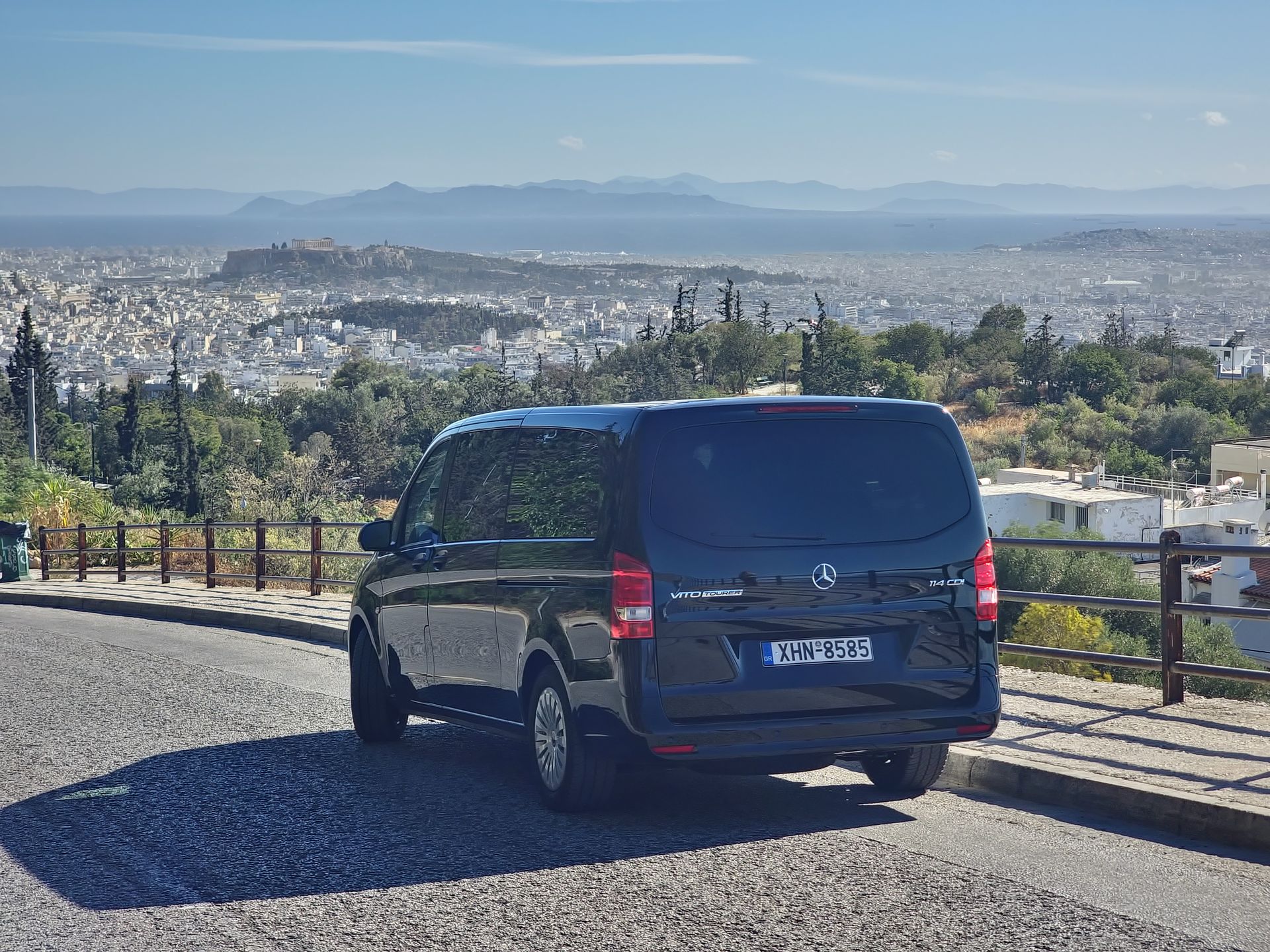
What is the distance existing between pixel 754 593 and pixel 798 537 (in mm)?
305

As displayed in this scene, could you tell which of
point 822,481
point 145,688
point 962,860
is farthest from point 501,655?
point 145,688

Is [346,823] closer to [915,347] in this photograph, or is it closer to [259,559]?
[259,559]

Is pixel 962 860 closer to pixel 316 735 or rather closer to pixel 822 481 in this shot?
pixel 822 481

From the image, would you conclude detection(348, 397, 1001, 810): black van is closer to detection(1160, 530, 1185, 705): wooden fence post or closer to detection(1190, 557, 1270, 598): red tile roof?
detection(1160, 530, 1185, 705): wooden fence post

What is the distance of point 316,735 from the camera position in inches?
353

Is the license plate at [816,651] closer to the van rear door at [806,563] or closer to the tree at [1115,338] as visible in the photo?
the van rear door at [806,563]

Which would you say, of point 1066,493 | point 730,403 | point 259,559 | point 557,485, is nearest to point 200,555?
point 259,559

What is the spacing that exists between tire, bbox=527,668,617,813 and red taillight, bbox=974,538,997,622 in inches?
68.1

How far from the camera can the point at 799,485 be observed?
245 inches

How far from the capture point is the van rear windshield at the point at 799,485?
241 inches

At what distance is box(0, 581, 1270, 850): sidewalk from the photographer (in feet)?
20.2

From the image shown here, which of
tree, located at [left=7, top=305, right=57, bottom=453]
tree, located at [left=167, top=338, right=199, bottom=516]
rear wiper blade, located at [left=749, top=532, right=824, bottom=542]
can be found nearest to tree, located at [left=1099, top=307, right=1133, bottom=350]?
tree, located at [left=167, top=338, right=199, bottom=516]

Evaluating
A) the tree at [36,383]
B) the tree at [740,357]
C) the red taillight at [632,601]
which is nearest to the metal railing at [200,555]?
the red taillight at [632,601]

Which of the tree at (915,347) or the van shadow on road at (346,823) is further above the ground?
the tree at (915,347)
